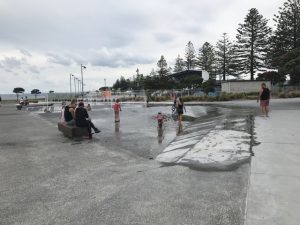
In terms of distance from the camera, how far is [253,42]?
207ft

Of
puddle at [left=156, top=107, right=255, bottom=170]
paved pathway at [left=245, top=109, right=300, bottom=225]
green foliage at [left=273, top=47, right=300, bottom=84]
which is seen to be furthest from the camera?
green foliage at [left=273, top=47, right=300, bottom=84]

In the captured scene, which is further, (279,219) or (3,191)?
(3,191)

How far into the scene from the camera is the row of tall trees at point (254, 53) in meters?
45.3

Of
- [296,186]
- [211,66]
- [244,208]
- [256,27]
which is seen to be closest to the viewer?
[244,208]

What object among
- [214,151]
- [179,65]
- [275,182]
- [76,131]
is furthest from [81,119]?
[179,65]

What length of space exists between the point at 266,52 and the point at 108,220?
64.1m

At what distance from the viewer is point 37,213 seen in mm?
4930

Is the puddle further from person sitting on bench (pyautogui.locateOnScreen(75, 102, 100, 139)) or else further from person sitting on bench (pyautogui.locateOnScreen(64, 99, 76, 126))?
person sitting on bench (pyautogui.locateOnScreen(64, 99, 76, 126))

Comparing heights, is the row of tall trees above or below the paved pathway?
above

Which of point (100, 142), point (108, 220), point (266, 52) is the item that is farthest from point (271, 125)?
point (266, 52)

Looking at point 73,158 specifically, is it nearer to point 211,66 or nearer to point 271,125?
point 271,125

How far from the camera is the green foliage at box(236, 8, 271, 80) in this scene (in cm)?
6245

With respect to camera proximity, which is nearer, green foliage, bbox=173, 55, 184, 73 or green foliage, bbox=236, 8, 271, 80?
green foliage, bbox=236, 8, 271, 80

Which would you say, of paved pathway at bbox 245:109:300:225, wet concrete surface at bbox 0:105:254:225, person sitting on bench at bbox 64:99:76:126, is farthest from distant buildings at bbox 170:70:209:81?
wet concrete surface at bbox 0:105:254:225
